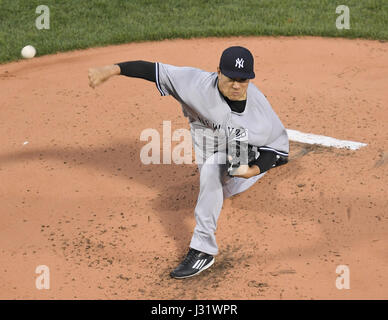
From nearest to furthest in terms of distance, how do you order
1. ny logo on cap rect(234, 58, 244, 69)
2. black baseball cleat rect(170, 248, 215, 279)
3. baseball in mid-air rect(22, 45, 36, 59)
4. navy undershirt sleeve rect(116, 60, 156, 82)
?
ny logo on cap rect(234, 58, 244, 69)
black baseball cleat rect(170, 248, 215, 279)
navy undershirt sleeve rect(116, 60, 156, 82)
baseball in mid-air rect(22, 45, 36, 59)

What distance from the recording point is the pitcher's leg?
505 cm

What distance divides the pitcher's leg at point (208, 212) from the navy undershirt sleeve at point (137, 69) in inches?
33.2

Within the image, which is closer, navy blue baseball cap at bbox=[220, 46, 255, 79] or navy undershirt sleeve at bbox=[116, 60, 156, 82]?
navy blue baseball cap at bbox=[220, 46, 255, 79]

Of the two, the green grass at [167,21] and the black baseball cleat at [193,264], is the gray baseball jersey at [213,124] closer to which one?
the black baseball cleat at [193,264]

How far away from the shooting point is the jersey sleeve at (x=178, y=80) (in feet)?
17.1

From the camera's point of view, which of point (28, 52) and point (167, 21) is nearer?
point (28, 52)

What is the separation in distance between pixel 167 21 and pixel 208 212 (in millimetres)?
5400

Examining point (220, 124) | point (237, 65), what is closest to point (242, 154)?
point (220, 124)

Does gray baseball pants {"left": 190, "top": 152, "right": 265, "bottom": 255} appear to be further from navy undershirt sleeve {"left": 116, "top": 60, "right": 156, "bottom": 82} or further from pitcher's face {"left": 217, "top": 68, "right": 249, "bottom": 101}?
navy undershirt sleeve {"left": 116, "top": 60, "right": 156, "bottom": 82}

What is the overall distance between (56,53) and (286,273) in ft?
18.0

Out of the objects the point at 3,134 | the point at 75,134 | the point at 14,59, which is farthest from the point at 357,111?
the point at 14,59

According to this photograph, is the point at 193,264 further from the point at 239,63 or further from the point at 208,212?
the point at 239,63

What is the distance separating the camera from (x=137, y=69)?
5168mm

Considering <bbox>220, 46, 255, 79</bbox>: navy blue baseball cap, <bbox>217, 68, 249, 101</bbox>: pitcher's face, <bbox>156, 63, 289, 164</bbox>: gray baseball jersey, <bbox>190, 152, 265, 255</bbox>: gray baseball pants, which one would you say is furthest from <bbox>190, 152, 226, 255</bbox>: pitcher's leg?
<bbox>220, 46, 255, 79</bbox>: navy blue baseball cap
